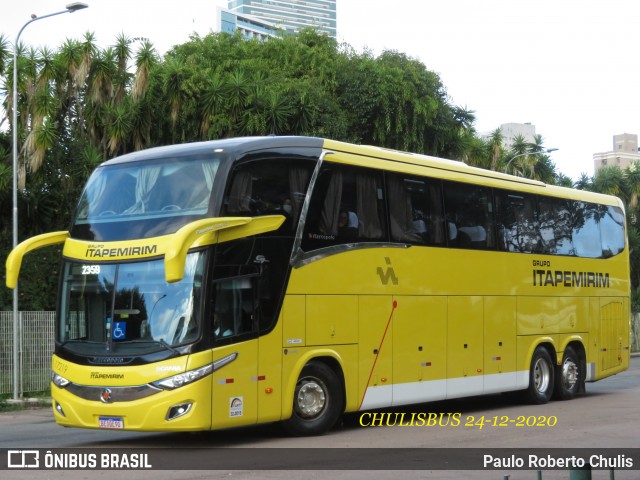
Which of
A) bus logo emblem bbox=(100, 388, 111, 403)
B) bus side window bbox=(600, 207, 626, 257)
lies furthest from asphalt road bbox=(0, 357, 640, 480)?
bus side window bbox=(600, 207, 626, 257)

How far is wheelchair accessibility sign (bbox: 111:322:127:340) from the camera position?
13094 mm

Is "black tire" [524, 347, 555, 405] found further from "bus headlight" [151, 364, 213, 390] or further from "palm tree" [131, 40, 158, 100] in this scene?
"palm tree" [131, 40, 158, 100]

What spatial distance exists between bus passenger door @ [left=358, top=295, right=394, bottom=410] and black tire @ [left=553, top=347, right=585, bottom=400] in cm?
596

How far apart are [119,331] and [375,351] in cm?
435

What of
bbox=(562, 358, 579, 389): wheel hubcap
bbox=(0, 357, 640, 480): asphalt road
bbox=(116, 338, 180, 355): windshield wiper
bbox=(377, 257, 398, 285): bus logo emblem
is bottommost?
bbox=(0, 357, 640, 480): asphalt road

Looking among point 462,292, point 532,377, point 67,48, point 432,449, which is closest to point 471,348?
point 462,292

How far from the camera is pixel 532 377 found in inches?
781

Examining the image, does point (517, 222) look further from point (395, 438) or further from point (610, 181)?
point (610, 181)

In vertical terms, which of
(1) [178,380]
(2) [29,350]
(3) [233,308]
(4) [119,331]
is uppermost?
(3) [233,308]

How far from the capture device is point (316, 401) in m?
14.7

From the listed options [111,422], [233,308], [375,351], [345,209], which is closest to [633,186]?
[375,351]

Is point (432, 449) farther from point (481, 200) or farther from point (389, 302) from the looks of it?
point (481, 200)

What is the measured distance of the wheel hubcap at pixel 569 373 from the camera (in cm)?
2091

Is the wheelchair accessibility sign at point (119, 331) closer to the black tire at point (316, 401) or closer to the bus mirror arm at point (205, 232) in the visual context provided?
the bus mirror arm at point (205, 232)
